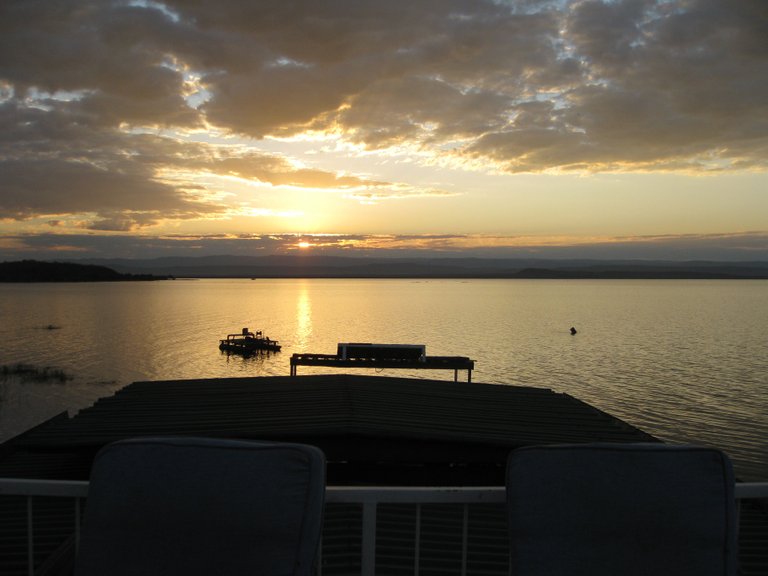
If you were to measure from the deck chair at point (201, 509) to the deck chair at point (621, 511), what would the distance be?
945 millimetres

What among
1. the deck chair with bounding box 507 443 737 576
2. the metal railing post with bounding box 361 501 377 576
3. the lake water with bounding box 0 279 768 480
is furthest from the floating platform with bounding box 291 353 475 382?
the deck chair with bounding box 507 443 737 576

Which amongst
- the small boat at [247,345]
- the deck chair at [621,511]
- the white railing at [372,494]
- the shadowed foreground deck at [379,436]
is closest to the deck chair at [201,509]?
the white railing at [372,494]

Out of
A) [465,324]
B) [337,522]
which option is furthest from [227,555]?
[465,324]

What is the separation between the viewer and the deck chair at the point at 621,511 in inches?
98.7

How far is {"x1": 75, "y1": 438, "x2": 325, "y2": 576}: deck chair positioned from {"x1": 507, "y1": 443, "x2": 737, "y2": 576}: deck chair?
0.94 m

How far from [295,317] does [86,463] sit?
3263 inches

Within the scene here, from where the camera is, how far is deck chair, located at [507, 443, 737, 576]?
251 centimetres

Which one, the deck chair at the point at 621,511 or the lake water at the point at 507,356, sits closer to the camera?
the deck chair at the point at 621,511

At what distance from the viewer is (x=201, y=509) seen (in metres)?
2.41

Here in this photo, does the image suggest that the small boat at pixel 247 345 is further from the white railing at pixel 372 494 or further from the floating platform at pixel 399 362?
the white railing at pixel 372 494

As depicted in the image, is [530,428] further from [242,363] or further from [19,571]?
[242,363]

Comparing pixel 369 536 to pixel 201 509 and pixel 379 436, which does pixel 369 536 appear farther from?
pixel 379 436

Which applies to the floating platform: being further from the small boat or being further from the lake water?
the small boat

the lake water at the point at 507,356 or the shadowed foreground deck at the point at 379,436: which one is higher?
the shadowed foreground deck at the point at 379,436
